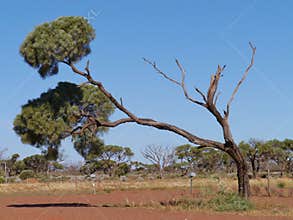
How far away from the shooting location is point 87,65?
19.1 meters

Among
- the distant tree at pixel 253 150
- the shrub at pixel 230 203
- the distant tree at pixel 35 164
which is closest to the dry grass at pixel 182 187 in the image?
the shrub at pixel 230 203

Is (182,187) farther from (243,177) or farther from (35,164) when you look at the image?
(35,164)

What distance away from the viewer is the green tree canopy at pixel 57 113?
20.0 metres

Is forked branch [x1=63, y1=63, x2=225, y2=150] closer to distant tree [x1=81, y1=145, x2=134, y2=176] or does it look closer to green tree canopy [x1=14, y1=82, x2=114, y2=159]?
green tree canopy [x1=14, y1=82, x2=114, y2=159]

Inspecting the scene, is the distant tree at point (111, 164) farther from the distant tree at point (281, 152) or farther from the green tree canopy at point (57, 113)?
the green tree canopy at point (57, 113)

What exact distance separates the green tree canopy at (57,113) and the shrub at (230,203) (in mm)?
5594

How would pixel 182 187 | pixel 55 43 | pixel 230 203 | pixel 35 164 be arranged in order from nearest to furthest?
pixel 230 203 → pixel 55 43 → pixel 182 187 → pixel 35 164

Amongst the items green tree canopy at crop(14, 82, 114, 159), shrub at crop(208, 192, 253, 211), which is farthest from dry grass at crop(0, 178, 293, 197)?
green tree canopy at crop(14, 82, 114, 159)

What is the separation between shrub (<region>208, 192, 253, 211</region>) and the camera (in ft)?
54.9

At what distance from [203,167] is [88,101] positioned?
2164 inches

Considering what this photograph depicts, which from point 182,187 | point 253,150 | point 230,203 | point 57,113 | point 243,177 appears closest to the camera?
point 230,203

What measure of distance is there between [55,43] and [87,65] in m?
1.80

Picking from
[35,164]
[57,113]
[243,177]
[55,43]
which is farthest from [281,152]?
[55,43]

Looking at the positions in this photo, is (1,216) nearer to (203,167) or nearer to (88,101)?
(88,101)
